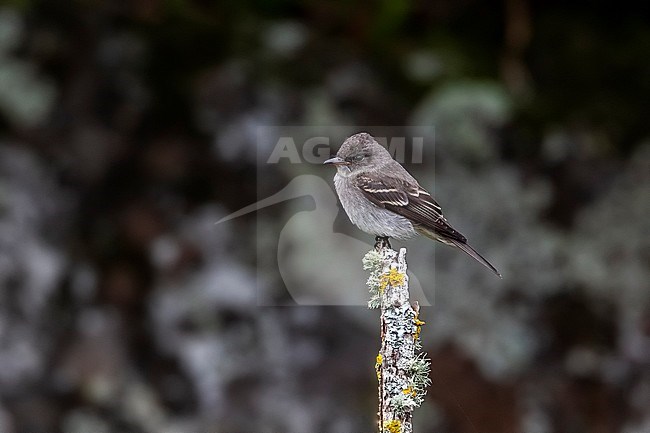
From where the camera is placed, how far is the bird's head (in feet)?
8.73

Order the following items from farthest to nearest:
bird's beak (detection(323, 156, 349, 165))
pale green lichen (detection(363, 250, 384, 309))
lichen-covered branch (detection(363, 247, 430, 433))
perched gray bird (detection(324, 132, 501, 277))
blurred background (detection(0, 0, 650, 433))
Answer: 1. blurred background (detection(0, 0, 650, 433))
2. perched gray bird (detection(324, 132, 501, 277))
3. bird's beak (detection(323, 156, 349, 165))
4. pale green lichen (detection(363, 250, 384, 309))
5. lichen-covered branch (detection(363, 247, 430, 433))

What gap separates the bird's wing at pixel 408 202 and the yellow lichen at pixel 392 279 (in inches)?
25.3

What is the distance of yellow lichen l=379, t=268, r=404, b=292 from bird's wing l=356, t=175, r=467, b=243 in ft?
2.11

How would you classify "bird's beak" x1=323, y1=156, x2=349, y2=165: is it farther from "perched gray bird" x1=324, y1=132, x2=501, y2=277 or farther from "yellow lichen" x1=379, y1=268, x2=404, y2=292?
"yellow lichen" x1=379, y1=268, x2=404, y2=292

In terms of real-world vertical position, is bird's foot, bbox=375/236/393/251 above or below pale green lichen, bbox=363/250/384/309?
above

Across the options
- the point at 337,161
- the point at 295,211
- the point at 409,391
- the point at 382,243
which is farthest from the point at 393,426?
the point at 295,211

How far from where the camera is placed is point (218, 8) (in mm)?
6551

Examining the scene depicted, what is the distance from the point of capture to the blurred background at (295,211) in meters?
5.53

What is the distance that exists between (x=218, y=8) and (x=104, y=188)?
5.46ft

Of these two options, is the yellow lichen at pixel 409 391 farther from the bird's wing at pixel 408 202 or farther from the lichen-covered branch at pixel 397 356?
the bird's wing at pixel 408 202

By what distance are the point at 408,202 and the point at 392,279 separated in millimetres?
724

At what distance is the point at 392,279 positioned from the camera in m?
2.33

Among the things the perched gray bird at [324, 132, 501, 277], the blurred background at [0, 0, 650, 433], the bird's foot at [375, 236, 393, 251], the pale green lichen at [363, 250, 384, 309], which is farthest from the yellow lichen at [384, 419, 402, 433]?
the blurred background at [0, 0, 650, 433]

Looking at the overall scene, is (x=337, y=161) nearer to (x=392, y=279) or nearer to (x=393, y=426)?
(x=392, y=279)
